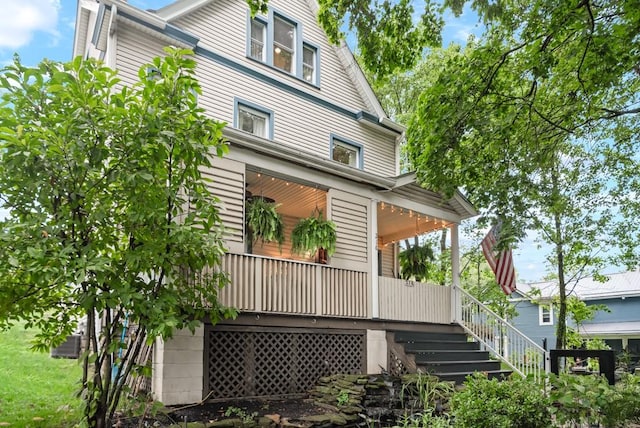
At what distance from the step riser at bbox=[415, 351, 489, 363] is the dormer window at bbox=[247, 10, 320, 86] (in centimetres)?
717

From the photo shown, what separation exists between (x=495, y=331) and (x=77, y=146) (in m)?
9.19

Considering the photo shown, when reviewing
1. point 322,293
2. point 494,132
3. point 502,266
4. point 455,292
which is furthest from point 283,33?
point 502,266

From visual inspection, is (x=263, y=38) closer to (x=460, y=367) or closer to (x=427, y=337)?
(x=427, y=337)

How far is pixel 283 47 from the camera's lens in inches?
478

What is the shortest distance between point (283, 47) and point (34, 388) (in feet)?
29.5

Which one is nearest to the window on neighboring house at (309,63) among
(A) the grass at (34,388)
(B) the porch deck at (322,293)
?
(B) the porch deck at (322,293)

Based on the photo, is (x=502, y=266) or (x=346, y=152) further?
(x=346, y=152)

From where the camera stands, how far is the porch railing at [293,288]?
7793mm

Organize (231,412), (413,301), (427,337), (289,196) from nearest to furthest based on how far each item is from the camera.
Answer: (231,412)
(427,337)
(413,301)
(289,196)

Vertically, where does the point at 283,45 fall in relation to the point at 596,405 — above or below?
above

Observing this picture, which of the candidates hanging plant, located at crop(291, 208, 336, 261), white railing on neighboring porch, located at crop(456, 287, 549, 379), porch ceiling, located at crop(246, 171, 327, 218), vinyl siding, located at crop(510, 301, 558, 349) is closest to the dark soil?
hanging plant, located at crop(291, 208, 336, 261)

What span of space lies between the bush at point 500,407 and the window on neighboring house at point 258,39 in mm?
9041

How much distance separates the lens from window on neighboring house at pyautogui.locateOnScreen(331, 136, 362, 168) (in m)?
12.8

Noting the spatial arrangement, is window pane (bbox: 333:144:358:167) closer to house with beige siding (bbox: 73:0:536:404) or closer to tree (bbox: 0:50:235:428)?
house with beige siding (bbox: 73:0:536:404)
